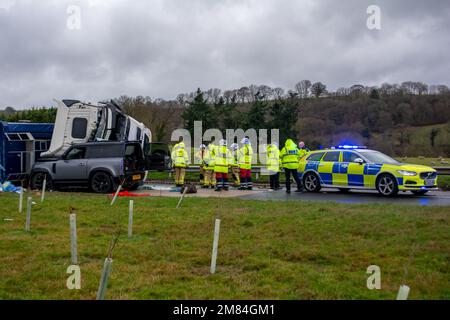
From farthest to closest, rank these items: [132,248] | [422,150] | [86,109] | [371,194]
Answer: [422,150], [86,109], [371,194], [132,248]

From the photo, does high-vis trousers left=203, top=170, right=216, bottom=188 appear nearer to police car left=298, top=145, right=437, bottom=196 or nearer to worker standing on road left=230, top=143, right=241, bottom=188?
worker standing on road left=230, top=143, right=241, bottom=188

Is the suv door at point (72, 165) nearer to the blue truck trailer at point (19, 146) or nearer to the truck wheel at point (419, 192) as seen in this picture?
the blue truck trailer at point (19, 146)

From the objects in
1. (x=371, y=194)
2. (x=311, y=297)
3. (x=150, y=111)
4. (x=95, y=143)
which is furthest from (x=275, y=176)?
(x=150, y=111)

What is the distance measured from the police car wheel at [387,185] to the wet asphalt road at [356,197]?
0.20m

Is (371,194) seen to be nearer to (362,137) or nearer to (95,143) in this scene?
(95,143)

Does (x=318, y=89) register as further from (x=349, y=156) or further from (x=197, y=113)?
(x=349, y=156)

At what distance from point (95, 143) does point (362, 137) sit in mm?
45906

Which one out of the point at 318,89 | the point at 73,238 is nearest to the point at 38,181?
the point at 73,238

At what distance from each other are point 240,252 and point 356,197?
8727 millimetres

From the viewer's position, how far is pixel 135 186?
57.8ft

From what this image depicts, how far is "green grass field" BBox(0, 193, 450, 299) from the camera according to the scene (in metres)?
5.36

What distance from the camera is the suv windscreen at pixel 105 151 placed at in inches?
642

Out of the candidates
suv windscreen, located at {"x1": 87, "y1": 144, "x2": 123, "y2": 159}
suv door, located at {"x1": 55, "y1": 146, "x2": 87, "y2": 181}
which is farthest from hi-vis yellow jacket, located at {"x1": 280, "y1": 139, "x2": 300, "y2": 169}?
suv door, located at {"x1": 55, "y1": 146, "x2": 87, "y2": 181}

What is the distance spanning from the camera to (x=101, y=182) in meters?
16.5
